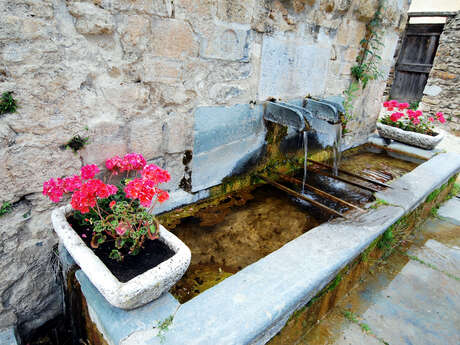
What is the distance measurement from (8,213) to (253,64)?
184 centimetres

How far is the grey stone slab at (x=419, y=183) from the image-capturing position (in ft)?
7.71

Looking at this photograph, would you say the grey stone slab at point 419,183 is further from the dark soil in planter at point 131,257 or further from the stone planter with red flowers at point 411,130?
the dark soil in planter at point 131,257

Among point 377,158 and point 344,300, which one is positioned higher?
point 377,158

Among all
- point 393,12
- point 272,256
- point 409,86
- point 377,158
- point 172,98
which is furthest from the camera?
point 409,86

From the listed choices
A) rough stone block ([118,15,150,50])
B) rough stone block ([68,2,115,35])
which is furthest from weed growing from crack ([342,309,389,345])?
rough stone block ([68,2,115,35])

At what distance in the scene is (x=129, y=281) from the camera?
1103 mm

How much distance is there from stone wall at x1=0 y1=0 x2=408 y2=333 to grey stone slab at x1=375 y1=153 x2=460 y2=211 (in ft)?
4.67

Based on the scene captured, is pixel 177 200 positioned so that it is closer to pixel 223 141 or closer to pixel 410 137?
pixel 223 141

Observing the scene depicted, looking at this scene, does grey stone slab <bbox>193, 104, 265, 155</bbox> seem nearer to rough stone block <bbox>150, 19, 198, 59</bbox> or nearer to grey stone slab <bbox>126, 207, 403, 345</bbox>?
rough stone block <bbox>150, 19, 198, 59</bbox>

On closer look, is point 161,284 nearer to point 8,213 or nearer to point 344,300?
point 8,213

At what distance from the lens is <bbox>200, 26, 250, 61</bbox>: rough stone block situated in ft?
6.39

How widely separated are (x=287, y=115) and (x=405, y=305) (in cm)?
156

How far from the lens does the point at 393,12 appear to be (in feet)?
11.6

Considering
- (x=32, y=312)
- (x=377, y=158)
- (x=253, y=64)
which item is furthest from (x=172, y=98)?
(x=377, y=158)
